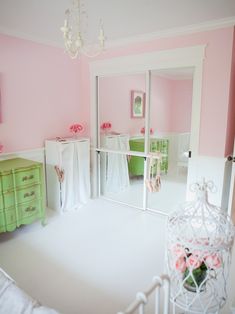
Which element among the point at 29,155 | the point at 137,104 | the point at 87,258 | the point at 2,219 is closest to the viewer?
the point at 87,258

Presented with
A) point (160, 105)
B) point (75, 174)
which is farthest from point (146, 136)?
point (75, 174)

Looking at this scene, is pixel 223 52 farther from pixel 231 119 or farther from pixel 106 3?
pixel 106 3

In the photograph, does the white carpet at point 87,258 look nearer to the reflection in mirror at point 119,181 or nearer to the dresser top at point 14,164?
the reflection in mirror at point 119,181

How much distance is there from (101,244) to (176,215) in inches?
48.8

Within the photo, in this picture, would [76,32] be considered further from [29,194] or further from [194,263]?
[194,263]

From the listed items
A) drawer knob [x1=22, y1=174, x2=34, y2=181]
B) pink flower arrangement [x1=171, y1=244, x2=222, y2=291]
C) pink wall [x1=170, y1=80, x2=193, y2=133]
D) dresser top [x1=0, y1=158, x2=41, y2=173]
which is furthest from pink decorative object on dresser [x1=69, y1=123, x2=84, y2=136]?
pink flower arrangement [x1=171, y1=244, x2=222, y2=291]

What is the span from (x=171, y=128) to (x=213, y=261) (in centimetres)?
222

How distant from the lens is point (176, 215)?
1633mm

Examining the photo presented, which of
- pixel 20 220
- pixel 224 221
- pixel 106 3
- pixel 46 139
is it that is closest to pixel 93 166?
pixel 46 139

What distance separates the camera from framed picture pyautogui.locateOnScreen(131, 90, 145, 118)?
11.0ft

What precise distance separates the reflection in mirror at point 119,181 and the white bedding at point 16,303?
8.24 feet

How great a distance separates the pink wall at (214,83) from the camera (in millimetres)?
2569

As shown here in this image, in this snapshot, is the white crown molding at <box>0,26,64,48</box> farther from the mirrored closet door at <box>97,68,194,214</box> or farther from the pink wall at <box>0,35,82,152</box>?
the mirrored closet door at <box>97,68,194,214</box>

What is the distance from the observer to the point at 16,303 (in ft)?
3.84
